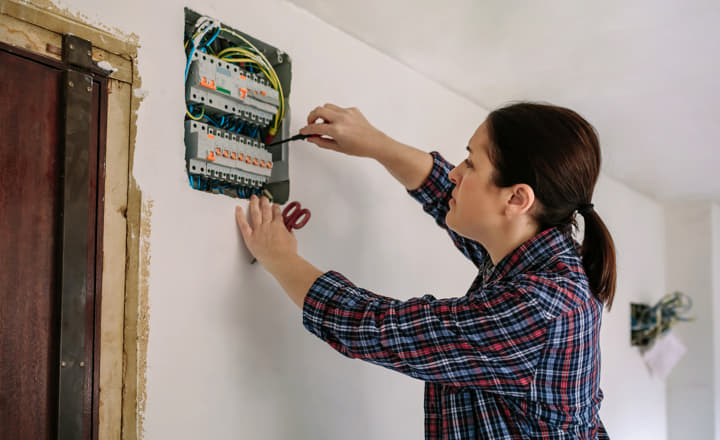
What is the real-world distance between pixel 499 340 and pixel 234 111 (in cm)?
75

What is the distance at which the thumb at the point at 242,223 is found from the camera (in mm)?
1381

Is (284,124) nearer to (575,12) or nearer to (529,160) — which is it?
(529,160)

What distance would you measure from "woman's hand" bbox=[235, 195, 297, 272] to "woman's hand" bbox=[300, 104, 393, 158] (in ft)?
0.65

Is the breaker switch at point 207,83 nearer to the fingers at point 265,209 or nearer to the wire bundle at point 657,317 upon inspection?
the fingers at point 265,209

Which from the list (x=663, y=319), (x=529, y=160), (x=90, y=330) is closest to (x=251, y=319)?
(x=90, y=330)

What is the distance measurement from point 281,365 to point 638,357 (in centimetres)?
308

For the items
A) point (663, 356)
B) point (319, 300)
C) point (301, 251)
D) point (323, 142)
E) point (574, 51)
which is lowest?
point (663, 356)

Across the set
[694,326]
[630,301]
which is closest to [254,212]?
[630,301]

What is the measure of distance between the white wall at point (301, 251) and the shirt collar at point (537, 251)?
1.78ft

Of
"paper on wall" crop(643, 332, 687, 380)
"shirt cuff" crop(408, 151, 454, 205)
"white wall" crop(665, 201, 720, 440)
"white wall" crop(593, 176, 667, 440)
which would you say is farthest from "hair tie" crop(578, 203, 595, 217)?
"white wall" crop(665, 201, 720, 440)

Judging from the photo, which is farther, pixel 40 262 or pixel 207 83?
pixel 207 83

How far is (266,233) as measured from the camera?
1373 mm

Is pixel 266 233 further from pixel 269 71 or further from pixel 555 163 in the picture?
pixel 555 163

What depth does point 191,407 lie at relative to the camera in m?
1.26
